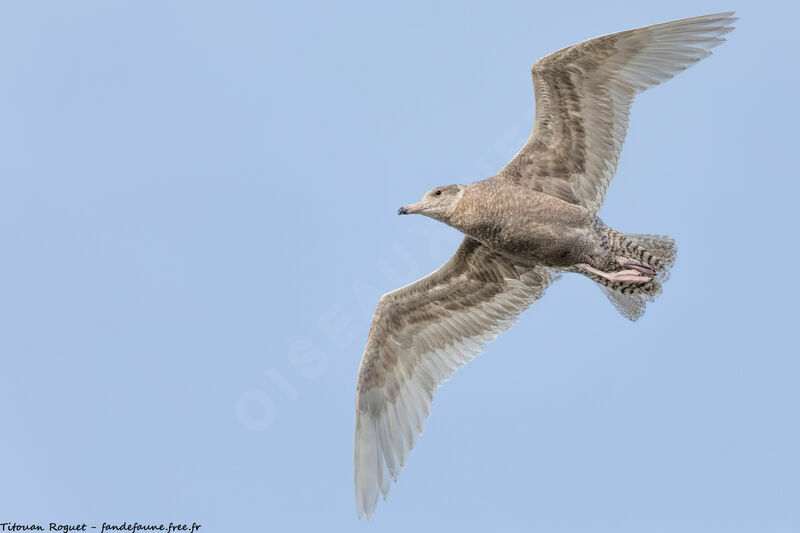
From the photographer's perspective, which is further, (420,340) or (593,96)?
(420,340)

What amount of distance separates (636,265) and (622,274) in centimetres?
18

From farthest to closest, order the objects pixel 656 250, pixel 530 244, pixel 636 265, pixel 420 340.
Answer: pixel 420 340, pixel 656 250, pixel 636 265, pixel 530 244

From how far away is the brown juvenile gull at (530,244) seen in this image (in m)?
10.7

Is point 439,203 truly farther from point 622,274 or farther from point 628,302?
point 628,302

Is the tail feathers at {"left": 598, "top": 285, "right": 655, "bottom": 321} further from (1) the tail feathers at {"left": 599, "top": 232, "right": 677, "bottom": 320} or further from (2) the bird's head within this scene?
(2) the bird's head

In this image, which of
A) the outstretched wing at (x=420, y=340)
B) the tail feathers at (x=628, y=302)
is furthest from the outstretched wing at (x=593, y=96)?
the outstretched wing at (x=420, y=340)

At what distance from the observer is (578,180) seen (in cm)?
1121

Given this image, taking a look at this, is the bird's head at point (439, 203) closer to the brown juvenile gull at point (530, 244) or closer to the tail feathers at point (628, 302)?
the brown juvenile gull at point (530, 244)

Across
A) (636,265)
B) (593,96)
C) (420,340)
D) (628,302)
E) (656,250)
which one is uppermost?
(593,96)

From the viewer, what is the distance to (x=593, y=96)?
1092cm

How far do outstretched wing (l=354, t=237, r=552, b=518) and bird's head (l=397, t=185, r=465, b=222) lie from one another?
0.71m

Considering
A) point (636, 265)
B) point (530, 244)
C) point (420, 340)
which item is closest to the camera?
point (530, 244)

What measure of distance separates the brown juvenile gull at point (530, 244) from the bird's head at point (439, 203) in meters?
0.01

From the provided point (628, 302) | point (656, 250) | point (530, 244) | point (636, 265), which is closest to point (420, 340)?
point (530, 244)
